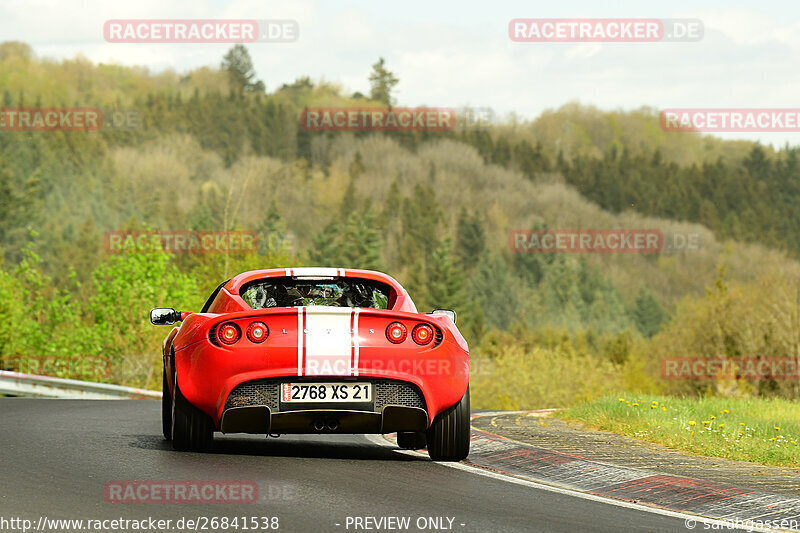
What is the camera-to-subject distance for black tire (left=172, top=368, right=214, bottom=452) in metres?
8.31

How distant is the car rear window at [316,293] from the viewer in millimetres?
9191

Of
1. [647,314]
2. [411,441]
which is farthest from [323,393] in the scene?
[647,314]

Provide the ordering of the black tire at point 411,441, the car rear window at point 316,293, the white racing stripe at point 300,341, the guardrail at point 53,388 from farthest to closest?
the guardrail at point 53,388
the black tire at point 411,441
the car rear window at point 316,293
the white racing stripe at point 300,341

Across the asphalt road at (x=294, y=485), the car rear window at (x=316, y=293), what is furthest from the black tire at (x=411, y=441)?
the car rear window at (x=316, y=293)

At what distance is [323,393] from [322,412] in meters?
0.14

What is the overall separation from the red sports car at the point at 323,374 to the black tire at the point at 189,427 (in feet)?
0.03

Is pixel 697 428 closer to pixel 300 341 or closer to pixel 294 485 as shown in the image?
pixel 300 341

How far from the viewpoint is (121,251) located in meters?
30.0

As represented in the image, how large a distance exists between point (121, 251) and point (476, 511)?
25.2 meters

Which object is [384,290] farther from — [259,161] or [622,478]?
[259,161]

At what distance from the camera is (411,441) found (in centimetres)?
948

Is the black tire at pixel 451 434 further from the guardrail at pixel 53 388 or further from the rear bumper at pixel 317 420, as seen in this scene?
the guardrail at pixel 53 388

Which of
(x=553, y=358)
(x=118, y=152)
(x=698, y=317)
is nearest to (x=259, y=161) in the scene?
(x=118, y=152)

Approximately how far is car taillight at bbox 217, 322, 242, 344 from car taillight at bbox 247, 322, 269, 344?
93 millimetres
